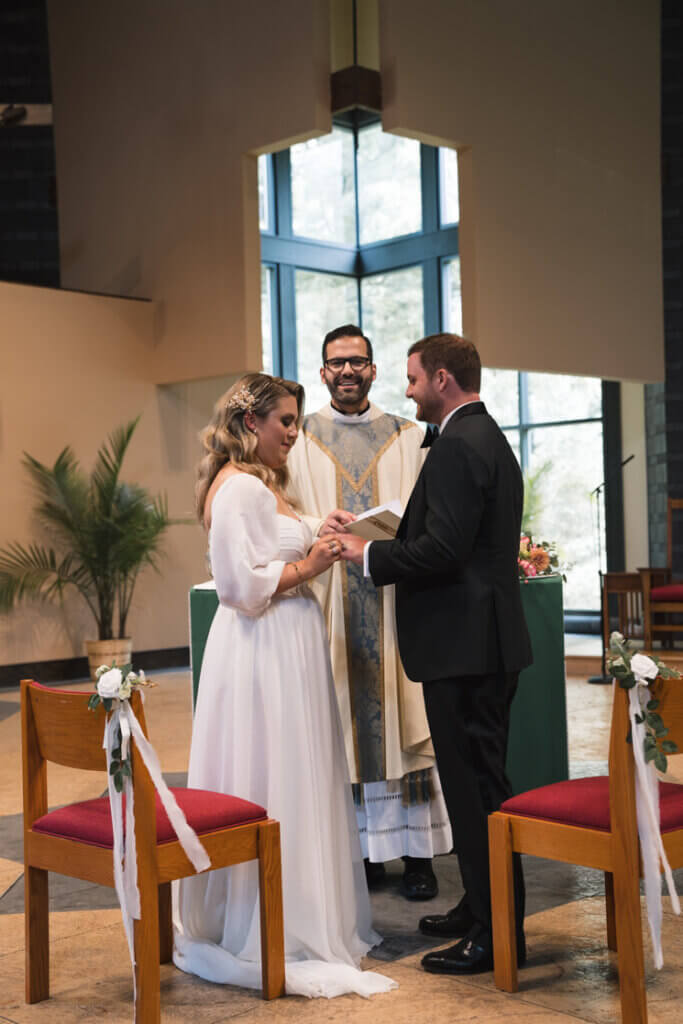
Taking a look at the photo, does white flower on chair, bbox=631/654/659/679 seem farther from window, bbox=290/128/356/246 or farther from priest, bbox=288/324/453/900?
window, bbox=290/128/356/246

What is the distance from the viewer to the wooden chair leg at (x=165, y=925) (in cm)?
315

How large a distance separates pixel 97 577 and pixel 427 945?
22.4 ft

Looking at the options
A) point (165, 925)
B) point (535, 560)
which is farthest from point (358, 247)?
point (165, 925)

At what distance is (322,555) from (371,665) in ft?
2.94

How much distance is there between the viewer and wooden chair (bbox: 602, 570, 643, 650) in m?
9.37

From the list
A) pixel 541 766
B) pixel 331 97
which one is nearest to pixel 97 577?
pixel 331 97

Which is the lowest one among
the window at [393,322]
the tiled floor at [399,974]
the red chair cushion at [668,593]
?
the tiled floor at [399,974]

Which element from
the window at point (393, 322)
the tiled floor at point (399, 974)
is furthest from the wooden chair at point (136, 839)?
the window at point (393, 322)

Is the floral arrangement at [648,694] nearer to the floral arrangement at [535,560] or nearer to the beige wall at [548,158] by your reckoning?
the floral arrangement at [535,560]

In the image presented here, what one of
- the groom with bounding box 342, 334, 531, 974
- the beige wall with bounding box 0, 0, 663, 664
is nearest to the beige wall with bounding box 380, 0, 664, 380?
the beige wall with bounding box 0, 0, 663, 664

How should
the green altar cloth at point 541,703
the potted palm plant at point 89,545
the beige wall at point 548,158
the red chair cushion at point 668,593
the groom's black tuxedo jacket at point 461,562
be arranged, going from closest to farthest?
the groom's black tuxedo jacket at point 461,562
the green altar cloth at point 541,703
the beige wall at point 548,158
the potted palm plant at point 89,545
the red chair cushion at point 668,593

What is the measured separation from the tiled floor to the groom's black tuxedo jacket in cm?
79

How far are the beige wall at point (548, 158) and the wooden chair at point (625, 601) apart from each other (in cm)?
174

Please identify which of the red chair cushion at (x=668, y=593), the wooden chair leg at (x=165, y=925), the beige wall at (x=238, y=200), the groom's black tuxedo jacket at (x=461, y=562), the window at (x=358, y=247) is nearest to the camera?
the groom's black tuxedo jacket at (x=461, y=562)
